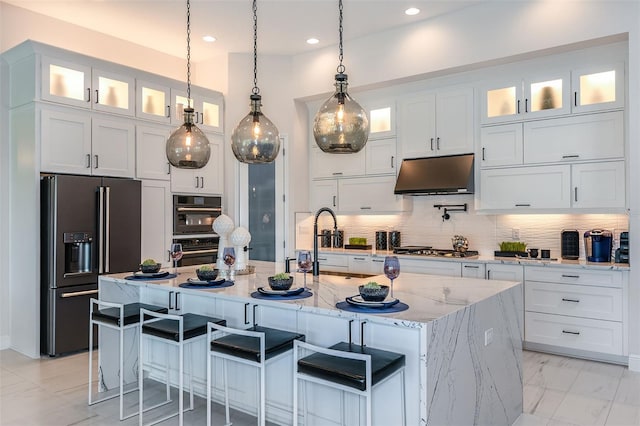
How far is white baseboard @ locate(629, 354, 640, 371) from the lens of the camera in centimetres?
391

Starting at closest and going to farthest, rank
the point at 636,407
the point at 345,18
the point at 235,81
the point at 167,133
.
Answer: the point at 636,407
the point at 345,18
the point at 167,133
the point at 235,81

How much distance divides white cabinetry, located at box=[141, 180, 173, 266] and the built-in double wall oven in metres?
0.10

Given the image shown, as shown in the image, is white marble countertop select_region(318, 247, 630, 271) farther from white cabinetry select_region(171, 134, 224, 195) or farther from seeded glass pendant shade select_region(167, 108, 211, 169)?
seeded glass pendant shade select_region(167, 108, 211, 169)

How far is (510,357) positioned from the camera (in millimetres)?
2900

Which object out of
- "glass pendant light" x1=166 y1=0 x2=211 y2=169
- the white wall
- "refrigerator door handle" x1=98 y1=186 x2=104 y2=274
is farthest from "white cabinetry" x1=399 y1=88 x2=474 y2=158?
"refrigerator door handle" x1=98 y1=186 x2=104 y2=274

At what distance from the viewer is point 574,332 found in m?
4.23

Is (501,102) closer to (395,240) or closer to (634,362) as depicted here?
(395,240)

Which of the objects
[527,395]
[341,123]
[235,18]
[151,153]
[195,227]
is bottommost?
[527,395]

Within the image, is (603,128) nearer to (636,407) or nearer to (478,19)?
(478,19)

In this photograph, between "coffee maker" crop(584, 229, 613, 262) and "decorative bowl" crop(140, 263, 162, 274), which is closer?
"decorative bowl" crop(140, 263, 162, 274)

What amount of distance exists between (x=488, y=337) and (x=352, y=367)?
97 cm

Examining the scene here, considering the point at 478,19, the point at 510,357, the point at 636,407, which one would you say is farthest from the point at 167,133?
the point at 636,407

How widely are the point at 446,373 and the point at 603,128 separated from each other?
10.8 ft

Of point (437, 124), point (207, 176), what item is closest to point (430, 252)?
point (437, 124)
